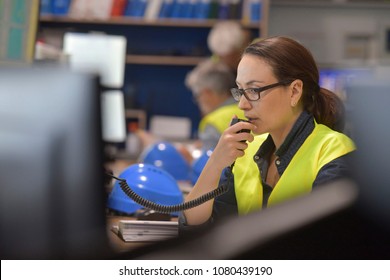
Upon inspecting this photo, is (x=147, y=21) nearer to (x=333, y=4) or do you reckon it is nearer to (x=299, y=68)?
(x=333, y=4)

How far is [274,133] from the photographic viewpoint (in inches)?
42.5

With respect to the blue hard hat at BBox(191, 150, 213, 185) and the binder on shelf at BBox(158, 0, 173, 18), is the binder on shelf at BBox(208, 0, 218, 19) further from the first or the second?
the blue hard hat at BBox(191, 150, 213, 185)

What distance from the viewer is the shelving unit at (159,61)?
17.5 feet

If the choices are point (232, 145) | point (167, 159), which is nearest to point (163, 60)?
point (167, 159)

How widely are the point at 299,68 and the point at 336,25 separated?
14.8 feet

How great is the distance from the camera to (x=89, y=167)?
0.60m

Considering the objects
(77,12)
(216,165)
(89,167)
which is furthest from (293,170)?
(77,12)

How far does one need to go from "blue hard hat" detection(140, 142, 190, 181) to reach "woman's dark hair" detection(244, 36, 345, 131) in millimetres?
1354

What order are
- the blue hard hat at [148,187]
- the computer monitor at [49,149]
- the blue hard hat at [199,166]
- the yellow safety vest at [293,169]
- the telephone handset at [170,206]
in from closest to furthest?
the computer monitor at [49,149], the yellow safety vest at [293,169], the telephone handset at [170,206], the blue hard hat at [148,187], the blue hard hat at [199,166]

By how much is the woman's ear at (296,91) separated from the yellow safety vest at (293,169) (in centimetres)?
6

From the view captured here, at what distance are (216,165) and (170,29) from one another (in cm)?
451

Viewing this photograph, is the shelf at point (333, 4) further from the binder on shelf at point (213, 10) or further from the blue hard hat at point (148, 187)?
the blue hard hat at point (148, 187)

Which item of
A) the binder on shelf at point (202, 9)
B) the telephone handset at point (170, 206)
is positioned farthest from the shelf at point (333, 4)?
the telephone handset at point (170, 206)
